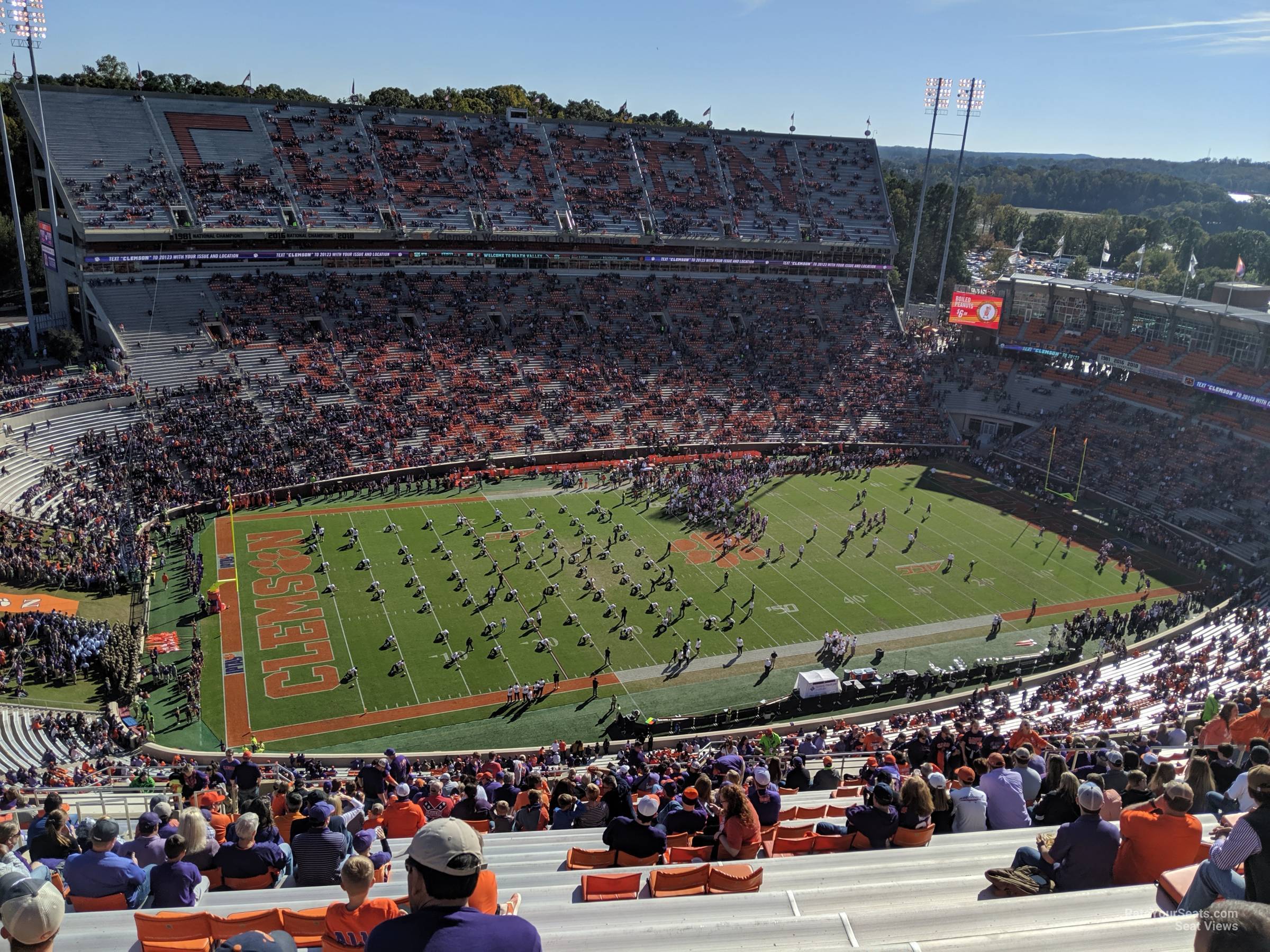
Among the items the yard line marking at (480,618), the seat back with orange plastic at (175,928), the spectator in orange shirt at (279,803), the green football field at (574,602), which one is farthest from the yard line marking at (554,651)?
the seat back with orange plastic at (175,928)

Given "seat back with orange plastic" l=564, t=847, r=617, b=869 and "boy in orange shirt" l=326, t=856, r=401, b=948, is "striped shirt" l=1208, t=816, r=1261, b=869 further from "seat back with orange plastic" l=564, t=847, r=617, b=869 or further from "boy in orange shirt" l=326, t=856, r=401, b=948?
"seat back with orange plastic" l=564, t=847, r=617, b=869

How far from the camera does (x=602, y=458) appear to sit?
4756 centimetres

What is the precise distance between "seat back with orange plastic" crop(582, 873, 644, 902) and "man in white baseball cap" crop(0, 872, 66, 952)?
4098mm

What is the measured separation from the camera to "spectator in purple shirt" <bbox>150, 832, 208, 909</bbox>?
7055mm

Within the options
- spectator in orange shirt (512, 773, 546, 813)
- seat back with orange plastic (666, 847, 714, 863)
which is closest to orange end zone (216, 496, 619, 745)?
spectator in orange shirt (512, 773, 546, 813)

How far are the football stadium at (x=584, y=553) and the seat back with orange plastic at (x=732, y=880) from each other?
0.03 m

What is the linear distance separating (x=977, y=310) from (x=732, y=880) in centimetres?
5712

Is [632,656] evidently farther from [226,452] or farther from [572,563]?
[226,452]

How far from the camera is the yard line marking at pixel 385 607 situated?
27728 millimetres

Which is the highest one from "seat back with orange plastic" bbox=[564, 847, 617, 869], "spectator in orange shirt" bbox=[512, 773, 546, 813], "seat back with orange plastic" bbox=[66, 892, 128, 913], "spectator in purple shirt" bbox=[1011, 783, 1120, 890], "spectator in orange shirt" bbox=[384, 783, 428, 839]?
"spectator in purple shirt" bbox=[1011, 783, 1120, 890]

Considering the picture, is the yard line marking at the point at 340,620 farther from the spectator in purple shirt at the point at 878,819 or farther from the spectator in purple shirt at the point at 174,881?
the spectator in purple shirt at the point at 878,819

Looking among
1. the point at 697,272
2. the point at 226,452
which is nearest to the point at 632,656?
the point at 226,452

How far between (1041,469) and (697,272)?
25.6m

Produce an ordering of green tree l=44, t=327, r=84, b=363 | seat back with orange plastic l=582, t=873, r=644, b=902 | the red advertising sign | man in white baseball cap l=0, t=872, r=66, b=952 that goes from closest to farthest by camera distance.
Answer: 1. man in white baseball cap l=0, t=872, r=66, b=952
2. seat back with orange plastic l=582, t=873, r=644, b=902
3. green tree l=44, t=327, r=84, b=363
4. the red advertising sign
